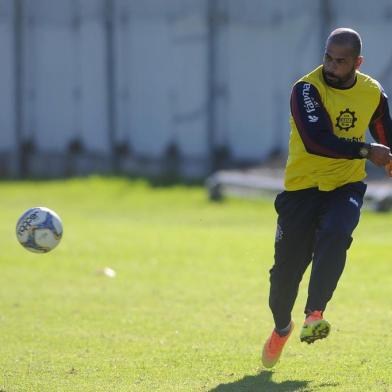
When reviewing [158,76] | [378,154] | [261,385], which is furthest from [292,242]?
[158,76]

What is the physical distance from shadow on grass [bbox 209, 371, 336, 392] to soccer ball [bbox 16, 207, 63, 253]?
72.1 inches

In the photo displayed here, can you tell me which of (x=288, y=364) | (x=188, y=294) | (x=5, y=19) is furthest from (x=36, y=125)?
(x=288, y=364)

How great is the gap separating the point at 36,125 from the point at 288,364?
23946mm

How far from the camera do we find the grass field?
7.89 metres

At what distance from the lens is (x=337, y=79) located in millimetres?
7840

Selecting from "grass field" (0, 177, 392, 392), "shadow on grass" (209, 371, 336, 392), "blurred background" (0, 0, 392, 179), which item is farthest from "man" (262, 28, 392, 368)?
"blurred background" (0, 0, 392, 179)

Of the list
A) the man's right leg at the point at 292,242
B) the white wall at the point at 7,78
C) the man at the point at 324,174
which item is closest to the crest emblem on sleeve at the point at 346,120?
the man at the point at 324,174

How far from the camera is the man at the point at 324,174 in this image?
770cm

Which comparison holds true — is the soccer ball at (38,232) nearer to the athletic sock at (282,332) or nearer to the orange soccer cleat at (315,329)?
the athletic sock at (282,332)

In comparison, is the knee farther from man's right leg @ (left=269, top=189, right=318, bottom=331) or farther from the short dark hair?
the short dark hair

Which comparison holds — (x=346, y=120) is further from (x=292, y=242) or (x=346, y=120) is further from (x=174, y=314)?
(x=174, y=314)

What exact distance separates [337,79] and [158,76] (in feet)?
67.0

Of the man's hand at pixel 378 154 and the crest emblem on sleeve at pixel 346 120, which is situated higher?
the crest emblem on sleeve at pixel 346 120

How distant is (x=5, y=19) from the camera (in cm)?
3097
